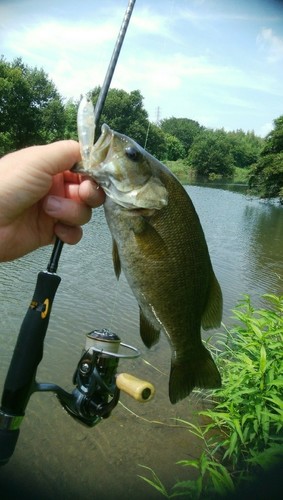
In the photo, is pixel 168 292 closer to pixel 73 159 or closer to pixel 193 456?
pixel 73 159

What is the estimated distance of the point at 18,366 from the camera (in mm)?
1917

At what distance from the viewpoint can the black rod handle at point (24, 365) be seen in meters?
1.90

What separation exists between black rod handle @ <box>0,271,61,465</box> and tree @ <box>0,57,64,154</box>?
29739 mm

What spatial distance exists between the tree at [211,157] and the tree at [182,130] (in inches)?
220

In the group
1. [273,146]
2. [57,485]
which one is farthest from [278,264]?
[273,146]

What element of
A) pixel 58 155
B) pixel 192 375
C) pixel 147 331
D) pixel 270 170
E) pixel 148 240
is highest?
pixel 270 170

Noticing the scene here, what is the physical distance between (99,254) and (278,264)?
6.33 m

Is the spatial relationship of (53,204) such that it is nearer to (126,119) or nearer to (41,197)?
(41,197)

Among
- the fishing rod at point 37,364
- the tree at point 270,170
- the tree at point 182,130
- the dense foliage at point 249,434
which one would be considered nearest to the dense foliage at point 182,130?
the tree at point 182,130

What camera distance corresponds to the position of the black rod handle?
1897mm

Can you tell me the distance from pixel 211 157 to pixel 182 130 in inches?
699

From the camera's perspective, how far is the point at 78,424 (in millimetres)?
4453

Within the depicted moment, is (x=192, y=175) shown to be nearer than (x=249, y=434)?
No

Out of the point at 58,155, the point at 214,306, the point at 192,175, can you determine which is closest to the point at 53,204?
the point at 58,155
